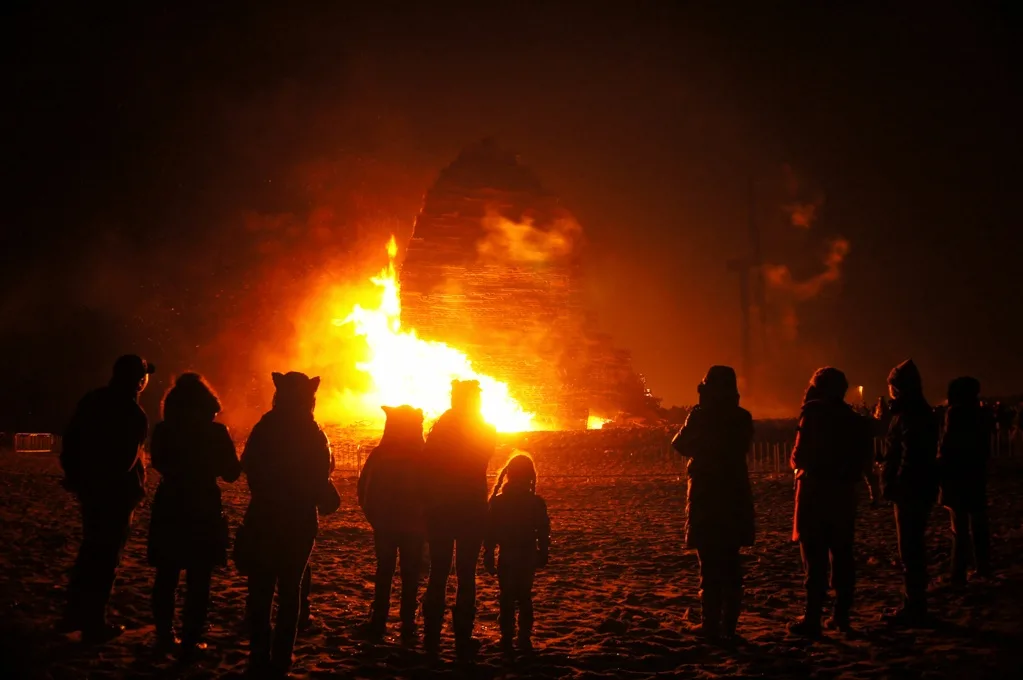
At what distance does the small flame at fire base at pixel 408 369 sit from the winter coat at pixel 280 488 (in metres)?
23.5

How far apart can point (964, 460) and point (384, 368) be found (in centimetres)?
2555

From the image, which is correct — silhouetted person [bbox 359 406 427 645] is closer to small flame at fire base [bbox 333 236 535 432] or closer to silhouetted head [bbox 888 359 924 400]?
silhouetted head [bbox 888 359 924 400]

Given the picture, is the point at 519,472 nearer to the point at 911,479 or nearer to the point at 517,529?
the point at 517,529

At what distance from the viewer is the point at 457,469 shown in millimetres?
6434

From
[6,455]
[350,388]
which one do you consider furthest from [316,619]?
[350,388]

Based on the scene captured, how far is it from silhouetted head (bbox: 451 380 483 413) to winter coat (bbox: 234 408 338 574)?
133 cm

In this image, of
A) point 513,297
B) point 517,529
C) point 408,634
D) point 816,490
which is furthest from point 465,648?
point 513,297

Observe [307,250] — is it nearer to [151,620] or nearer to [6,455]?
[6,455]

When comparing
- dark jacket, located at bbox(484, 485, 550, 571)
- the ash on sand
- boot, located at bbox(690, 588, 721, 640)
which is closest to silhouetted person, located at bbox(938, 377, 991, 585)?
the ash on sand

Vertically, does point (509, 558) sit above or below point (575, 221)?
below

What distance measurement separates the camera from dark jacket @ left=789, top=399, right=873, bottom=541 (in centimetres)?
637

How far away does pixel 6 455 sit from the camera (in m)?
23.3

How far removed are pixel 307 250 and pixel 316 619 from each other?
2574 centimetres

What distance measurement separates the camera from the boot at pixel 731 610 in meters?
6.50
